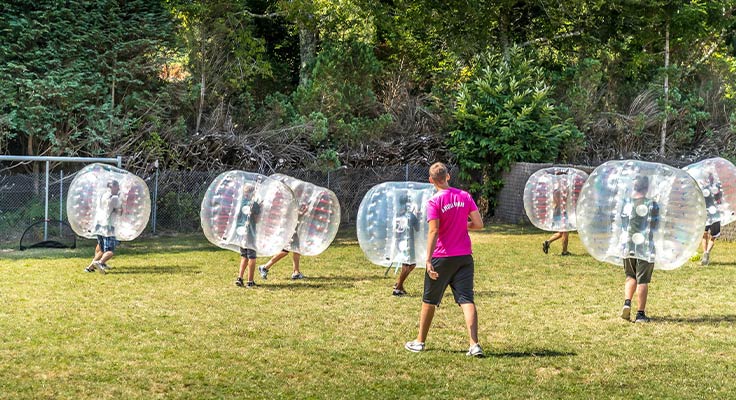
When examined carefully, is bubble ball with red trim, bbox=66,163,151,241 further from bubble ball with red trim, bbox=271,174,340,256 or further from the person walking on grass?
bubble ball with red trim, bbox=271,174,340,256

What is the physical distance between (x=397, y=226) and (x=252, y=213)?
6.80 feet

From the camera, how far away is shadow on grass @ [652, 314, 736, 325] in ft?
34.9

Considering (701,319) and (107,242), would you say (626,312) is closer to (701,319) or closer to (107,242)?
(701,319)

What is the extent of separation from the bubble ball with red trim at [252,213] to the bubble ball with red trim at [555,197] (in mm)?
6115

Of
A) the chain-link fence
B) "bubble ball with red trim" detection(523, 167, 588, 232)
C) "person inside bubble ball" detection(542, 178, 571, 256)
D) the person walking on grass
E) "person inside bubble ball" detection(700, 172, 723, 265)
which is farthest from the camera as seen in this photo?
the chain-link fence

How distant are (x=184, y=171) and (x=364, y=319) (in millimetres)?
13169

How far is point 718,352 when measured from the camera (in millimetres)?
9047

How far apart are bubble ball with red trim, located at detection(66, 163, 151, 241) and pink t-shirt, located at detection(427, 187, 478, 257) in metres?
7.27

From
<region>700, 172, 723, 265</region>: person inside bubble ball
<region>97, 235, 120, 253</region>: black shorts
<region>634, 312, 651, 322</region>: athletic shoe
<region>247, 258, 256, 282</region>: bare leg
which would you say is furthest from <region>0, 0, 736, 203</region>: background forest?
<region>634, 312, 651, 322</region>: athletic shoe

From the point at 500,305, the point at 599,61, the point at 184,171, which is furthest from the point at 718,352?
the point at 599,61

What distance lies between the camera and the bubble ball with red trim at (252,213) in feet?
41.4

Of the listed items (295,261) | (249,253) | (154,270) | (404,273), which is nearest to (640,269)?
(404,273)

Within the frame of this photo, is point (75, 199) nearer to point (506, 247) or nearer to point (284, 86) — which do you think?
point (506, 247)

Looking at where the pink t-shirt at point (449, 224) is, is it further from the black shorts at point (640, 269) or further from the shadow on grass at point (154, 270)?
the shadow on grass at point (154, 270)
